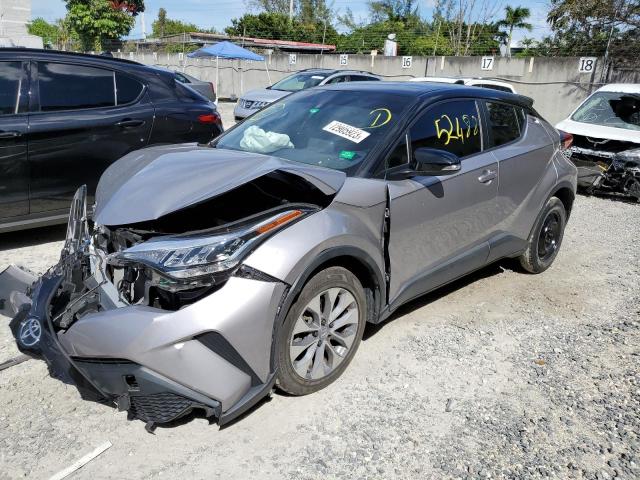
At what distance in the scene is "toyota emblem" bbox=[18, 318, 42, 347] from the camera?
2.71 metres

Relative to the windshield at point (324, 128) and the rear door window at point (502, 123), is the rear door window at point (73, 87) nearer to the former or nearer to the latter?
the windshield at point (324, 128)

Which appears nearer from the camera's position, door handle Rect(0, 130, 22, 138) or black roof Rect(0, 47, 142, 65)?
door handle Rect(0, 130, 22, 138)

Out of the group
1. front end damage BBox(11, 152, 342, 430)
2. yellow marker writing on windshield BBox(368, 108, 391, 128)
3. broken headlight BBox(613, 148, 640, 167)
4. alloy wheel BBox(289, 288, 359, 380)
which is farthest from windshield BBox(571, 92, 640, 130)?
front end damage BBox(11, 152, 342, 430)

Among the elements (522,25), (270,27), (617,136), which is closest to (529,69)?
(617,136)

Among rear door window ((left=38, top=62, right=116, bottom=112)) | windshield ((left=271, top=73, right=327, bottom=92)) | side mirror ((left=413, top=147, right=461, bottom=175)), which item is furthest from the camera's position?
windshield ((left=271, top=73, right=327, bottom=92))

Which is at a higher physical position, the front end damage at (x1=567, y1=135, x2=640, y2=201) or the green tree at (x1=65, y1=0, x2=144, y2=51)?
the green tree at (x1=65, y1=0, x2=144, y2=51)

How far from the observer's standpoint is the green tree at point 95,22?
39.5m

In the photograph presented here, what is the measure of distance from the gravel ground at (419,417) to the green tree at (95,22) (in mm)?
41333

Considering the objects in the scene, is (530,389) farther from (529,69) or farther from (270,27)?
(270,27)

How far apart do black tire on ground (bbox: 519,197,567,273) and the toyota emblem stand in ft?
12.9

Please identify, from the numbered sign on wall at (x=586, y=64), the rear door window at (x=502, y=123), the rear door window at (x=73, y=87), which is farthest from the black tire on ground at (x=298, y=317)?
the numbered sign on wall at (x=586, y=64)

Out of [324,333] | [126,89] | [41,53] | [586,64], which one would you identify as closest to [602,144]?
[126,89]

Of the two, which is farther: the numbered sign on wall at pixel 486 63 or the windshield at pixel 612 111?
the numbered sign on wall at pixel 486 63

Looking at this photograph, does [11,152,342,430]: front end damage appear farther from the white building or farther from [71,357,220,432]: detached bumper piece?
the white building
